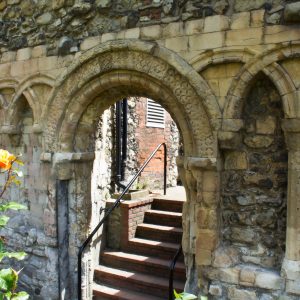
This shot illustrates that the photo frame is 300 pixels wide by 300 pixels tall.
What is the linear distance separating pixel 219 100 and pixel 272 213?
124cm

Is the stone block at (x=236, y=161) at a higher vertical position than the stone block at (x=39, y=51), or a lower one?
lower

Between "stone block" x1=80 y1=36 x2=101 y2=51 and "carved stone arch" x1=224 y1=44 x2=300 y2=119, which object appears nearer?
"carved stone arch" x1=224 y1=44 x2=300 y2=119

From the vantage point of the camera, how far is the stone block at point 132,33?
161 inches

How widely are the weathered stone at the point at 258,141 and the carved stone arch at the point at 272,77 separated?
0.31 meters

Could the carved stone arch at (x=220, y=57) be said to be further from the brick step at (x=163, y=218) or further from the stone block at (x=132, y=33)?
the brick step at (x=163, y=218)

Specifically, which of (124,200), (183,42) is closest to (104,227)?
(124,200)

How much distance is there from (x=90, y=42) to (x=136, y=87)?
785 millimetres

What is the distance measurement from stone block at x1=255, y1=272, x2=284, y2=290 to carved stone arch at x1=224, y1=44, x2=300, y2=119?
1.52 meters

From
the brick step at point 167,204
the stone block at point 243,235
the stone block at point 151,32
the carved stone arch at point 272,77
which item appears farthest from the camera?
the brick step at point 167,204

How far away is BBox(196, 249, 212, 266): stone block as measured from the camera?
147 inches

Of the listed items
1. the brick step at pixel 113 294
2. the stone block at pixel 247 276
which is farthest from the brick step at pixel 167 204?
the stone block at pixel 247 276

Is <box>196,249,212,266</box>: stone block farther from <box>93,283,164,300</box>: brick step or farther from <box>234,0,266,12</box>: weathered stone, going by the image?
<box>234,0,266,12</box>: weathered stone

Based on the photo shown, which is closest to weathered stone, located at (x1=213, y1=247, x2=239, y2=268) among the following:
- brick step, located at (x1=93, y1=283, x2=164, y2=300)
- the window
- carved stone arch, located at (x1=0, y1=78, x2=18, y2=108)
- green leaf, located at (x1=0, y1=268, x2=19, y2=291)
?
brick step, located at (x1=93, y1=283, x2=164, y2=300)

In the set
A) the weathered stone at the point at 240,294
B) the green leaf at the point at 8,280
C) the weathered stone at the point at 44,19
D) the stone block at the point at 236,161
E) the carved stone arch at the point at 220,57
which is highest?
the weathered stone at the point at 44,19
